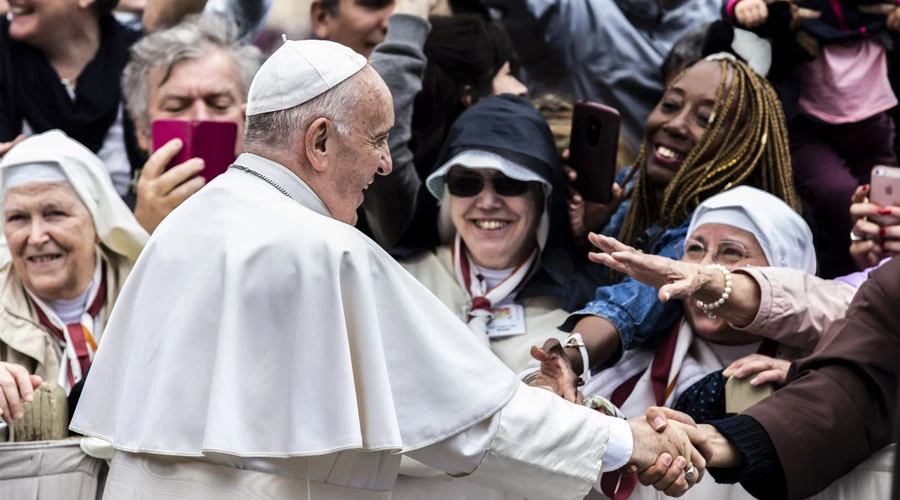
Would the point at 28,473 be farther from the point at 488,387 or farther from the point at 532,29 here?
A: the point at 532,29

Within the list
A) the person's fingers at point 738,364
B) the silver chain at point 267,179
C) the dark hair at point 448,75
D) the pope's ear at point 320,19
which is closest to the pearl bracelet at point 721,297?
the person's fingers at point 738,364

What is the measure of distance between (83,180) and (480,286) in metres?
1.74

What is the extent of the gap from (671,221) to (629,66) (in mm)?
1504

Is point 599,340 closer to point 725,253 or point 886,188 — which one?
point 725,253

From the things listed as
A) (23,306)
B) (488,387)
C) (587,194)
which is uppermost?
(488,387)

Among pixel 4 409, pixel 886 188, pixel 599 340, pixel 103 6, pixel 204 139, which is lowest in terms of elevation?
pixel 599 340

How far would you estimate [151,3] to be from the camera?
729 cm

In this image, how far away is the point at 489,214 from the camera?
610cm

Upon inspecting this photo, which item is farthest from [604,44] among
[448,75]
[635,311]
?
[635,311]

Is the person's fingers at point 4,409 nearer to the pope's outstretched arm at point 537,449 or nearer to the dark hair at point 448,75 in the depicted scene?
the pope's outstretched arm at point 537,449

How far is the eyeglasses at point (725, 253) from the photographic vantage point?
5.42 metres

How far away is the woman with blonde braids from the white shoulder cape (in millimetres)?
1684

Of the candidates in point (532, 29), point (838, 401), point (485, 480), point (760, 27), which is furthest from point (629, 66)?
point (485, 480)

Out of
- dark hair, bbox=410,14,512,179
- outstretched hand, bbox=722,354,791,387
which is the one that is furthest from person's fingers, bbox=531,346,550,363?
dark hair, bbox=410,14,512,179
